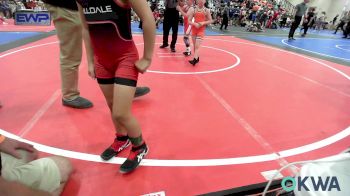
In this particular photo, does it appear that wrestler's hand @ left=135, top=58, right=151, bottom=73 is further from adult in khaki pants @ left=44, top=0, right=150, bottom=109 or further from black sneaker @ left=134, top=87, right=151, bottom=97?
black sneaker @ left=134, top=87, right=151, bottom=97

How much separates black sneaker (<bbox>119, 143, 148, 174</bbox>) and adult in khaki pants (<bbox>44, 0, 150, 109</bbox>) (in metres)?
1.43

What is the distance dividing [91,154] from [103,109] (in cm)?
104

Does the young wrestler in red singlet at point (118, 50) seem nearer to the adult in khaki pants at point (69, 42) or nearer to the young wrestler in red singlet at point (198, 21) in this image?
the adult in khaki pants at point (69, 42)

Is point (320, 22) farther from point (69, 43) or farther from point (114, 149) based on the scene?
point (114, 149)

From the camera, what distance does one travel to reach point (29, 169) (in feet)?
5.66

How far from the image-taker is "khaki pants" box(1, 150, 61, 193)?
167cm

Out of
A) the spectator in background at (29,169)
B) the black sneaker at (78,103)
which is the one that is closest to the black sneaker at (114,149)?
the spectator in background at (29,169)

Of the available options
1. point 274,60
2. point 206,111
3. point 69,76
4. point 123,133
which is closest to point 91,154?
point 123,133

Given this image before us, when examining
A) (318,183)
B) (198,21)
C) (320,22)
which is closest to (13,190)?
(318,183)

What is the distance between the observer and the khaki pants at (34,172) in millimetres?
1665

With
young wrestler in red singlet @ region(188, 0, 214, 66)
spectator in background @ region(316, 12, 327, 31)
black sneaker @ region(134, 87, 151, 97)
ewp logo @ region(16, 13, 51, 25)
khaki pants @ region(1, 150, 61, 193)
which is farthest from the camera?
spectator in background @ region(316, 12, 327, 31)

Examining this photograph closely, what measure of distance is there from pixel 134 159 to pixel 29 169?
32.8 inches

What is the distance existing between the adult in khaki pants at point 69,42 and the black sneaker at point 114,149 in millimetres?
1147

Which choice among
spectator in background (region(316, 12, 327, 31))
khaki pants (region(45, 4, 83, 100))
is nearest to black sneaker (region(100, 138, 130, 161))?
khaki pants (region(45, 4, 83, 100))
